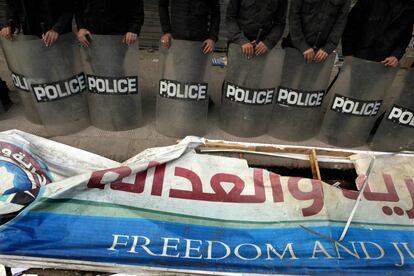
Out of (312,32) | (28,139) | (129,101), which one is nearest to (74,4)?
(129,101)

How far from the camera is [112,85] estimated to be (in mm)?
3482

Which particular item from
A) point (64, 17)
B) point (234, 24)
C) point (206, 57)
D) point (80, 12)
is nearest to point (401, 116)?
point (234, 24)

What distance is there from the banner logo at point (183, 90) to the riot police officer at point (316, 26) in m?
1.06

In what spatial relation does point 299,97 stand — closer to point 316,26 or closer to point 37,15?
point 316,26

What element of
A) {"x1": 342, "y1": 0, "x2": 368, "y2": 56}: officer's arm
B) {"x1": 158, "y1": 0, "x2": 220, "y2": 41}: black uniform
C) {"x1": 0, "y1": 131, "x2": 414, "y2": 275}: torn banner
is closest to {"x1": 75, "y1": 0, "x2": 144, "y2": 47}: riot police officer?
{"x1": 158, "y1": 0, "x2": 220, "y2": 41}: black uniform

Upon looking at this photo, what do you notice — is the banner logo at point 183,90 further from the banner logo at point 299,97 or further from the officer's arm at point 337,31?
the officer's arm at point 337,31

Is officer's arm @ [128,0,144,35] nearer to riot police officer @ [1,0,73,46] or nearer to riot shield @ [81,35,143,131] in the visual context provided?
riot shield @ [81,35,143,131]

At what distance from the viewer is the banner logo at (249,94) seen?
353 centimetres

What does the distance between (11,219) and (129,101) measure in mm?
1773

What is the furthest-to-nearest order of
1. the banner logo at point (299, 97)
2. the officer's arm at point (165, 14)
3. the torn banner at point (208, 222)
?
the banner logo at point (299, 97), the officer's arm at point (165, 14), the torn banner at point (208, 222)

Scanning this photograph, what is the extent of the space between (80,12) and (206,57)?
1334 millimetres

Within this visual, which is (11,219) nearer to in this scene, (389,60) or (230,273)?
(230,273)

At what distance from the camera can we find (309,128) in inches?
152

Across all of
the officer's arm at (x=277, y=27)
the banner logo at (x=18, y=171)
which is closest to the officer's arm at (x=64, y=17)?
the banner logo at (x=18, y=171)
